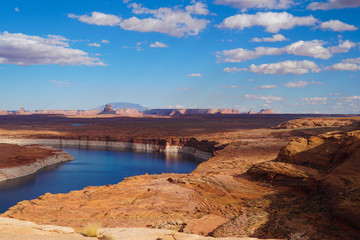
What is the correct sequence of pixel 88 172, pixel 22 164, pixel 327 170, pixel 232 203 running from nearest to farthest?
pixel 232 203
pixel 327 170
pixel 22 164
pixel 88 172

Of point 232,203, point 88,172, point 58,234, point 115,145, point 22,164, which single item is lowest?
point 88,172

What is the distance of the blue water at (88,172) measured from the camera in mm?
31859

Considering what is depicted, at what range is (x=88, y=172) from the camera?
43312 mm

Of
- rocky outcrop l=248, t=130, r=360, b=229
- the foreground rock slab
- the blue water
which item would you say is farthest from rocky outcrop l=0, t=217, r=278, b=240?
the blue water

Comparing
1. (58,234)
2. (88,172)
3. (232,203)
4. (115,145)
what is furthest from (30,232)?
(115,145)

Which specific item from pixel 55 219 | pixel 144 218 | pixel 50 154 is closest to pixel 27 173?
pixel 50 154

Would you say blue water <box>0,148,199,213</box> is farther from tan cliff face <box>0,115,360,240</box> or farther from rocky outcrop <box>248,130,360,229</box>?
rocky outcrop <box>248,130,360,229</box>

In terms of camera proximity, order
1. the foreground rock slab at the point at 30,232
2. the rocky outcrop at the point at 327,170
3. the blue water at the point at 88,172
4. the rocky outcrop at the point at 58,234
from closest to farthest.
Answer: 1. the foreground rock slab at the point at 30,232
2. the rocky outcrop at the point at 58,234
3. the rocky outcrop at the point at 327,170
4. the blue water at the point at 88,172

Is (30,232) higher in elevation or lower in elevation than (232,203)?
higher

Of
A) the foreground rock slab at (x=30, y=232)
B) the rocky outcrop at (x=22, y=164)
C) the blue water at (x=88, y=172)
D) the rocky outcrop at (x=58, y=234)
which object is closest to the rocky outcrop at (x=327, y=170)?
the rocky outcrop at (x=58, y=234)

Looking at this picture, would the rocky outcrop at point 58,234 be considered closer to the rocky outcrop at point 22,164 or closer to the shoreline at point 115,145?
the rocky outcrop at point 22,164

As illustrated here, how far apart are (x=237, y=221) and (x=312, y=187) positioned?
6.91 m

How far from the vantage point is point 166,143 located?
7119 centimetres

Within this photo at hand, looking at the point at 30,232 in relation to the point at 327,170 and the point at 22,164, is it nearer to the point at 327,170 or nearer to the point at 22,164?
the point at 327,170
